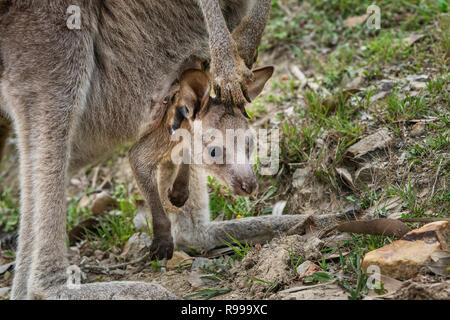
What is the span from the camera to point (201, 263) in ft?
12.5

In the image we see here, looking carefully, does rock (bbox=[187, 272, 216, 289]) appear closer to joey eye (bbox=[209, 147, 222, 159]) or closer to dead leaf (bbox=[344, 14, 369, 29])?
joey eye (bbox=[209, 147, 222, 159])

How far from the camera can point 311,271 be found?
3.07m

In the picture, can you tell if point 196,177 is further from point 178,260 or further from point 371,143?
point 371,143

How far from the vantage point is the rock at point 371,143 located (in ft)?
13.3

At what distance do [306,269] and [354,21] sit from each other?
11.5 feet

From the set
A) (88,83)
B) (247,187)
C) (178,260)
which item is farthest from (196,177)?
(88,83)

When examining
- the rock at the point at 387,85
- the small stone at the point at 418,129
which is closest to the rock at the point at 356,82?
the rock at the point at 387,85

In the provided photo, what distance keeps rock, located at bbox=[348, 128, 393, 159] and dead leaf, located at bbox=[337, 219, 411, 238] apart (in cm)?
92

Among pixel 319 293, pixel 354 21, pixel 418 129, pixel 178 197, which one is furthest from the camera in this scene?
pixel 354 21

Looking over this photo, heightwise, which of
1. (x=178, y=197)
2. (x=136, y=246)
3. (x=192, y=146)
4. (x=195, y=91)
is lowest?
(x=136, y=246)

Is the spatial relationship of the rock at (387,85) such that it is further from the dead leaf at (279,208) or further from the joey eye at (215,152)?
the joey eye at (215,152)

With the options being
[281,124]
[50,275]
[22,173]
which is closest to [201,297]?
[50,275]

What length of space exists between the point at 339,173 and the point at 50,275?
84.1 inches
